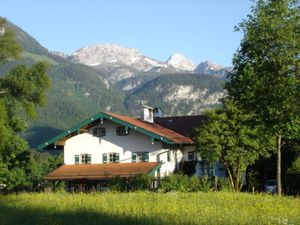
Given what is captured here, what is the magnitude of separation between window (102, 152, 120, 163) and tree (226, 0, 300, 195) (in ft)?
80.0

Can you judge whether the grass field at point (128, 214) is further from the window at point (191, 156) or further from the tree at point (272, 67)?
the window at point (191, 156)

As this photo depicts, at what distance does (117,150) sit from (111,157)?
0.98 m

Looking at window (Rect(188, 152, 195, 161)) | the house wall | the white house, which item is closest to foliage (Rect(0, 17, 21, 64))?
the white house

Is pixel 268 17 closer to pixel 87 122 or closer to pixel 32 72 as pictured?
pixel 32 72

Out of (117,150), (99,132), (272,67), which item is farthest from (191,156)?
(272,67)

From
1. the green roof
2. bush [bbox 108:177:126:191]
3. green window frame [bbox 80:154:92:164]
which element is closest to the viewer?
bush [bbox 108:177:126:191]

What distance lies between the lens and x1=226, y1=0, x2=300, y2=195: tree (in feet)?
91.2

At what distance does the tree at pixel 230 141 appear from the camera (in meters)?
43.7

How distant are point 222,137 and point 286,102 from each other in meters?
15.7

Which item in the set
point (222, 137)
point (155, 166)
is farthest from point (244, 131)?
point (155, 166)

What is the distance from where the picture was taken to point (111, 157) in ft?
176

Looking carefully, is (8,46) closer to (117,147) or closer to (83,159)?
(117,147)

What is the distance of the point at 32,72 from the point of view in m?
40.8

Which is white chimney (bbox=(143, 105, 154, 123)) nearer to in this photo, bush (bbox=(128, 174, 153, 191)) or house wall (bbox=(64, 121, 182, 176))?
house wall (bbox=(64, 121, 182, 176))
